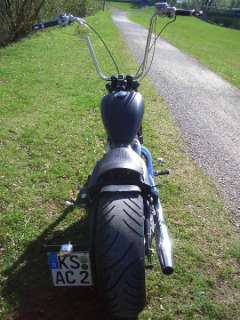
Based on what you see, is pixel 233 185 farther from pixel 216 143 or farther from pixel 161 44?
pixel 161 44

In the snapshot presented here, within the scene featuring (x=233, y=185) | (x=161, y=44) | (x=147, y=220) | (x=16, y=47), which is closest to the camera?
(x=147, y=220)

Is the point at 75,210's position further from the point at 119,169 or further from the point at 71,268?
the point at 119,169

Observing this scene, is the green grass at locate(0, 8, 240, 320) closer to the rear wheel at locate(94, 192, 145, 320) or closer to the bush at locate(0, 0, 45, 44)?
the rear wheel at locate(94, 192, 145, 320)

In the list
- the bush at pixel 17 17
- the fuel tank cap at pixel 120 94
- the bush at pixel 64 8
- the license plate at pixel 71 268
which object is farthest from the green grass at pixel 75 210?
the bush at pixel 64 8

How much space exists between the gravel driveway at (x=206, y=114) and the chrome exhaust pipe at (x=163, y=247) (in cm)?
153

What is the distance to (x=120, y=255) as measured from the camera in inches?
82.9

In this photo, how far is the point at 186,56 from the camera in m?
14.4

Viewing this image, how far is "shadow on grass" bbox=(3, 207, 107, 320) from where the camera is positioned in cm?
264

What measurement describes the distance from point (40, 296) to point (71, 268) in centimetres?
54

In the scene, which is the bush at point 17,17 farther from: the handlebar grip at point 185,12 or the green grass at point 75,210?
the handlebar grip at point 185,12

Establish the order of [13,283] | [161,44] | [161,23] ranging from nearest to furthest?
[13,283] → [161,44] → [161,23]

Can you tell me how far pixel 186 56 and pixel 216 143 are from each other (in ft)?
30.3

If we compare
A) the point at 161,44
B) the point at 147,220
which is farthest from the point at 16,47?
the point at 147,220

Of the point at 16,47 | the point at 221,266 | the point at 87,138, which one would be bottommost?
the point at 221,266
